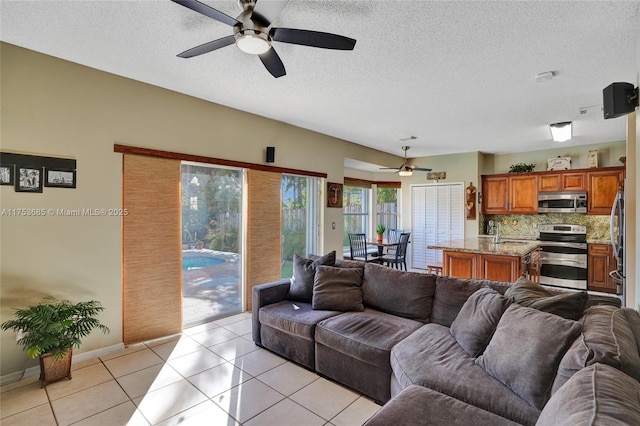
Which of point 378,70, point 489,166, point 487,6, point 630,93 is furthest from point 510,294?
point 489,166

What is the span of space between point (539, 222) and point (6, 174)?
26.9ft

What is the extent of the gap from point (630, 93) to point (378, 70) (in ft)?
5.97

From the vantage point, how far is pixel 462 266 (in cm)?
423

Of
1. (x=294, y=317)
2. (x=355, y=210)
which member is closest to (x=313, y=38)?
(x=294, y=317)

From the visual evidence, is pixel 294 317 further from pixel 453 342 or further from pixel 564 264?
pixel 564 264

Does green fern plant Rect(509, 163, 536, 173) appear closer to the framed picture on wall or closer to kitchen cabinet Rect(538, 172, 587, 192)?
kitchen cabinet Rect(538, 172, 587, 192)

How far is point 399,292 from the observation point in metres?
2.84

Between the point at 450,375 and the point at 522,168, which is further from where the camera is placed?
the point at 522,168

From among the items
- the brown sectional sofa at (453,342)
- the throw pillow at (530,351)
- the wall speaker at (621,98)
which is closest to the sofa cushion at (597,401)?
the brown sectional sofa at (453,342)

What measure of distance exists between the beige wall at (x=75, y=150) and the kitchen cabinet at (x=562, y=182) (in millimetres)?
6337

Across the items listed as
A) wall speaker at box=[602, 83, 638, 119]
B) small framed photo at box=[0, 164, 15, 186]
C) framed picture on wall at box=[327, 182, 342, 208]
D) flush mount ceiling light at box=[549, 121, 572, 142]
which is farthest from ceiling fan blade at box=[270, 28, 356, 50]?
flush mount ceiling light at box=[549, 121, 572, 142]

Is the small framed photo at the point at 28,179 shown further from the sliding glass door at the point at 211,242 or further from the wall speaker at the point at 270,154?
the wall speaker at the point at 270,154

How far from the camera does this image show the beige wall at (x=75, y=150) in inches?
101

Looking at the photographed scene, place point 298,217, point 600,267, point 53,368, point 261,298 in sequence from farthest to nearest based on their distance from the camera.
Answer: point 600,267, point 298,217, point 261,298, point 53,368
